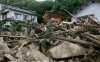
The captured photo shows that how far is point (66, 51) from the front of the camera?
4898mm

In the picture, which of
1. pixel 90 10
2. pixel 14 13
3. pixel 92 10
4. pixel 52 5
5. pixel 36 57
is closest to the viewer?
pixel 36 57

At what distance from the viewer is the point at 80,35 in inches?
232

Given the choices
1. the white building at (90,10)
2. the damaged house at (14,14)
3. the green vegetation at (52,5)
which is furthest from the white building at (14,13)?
the white building at (90,10)

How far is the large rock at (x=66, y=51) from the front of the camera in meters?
4.81

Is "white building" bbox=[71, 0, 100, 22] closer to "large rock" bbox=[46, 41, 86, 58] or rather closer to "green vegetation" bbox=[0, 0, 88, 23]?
"green vegetation" bbox=[0, 0, 88, 23]

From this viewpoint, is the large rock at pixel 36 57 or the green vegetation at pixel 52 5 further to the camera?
the green vegetation at pixel 52 5

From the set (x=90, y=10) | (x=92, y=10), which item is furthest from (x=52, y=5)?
(x=92, y=10)

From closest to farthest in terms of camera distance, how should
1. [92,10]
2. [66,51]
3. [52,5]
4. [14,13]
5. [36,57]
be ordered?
[36,57], [66,51], [92,10], [14,13], [52,5]

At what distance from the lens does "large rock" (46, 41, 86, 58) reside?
481 centimetres

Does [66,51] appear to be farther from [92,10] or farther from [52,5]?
[52,5]

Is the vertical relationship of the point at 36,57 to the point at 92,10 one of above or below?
above

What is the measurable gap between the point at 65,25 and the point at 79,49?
353 centimetres

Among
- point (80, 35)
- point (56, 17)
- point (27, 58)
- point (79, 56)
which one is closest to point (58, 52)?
point (79, 56)

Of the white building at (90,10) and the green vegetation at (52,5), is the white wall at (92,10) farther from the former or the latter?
the green vegetation at (52,5)
